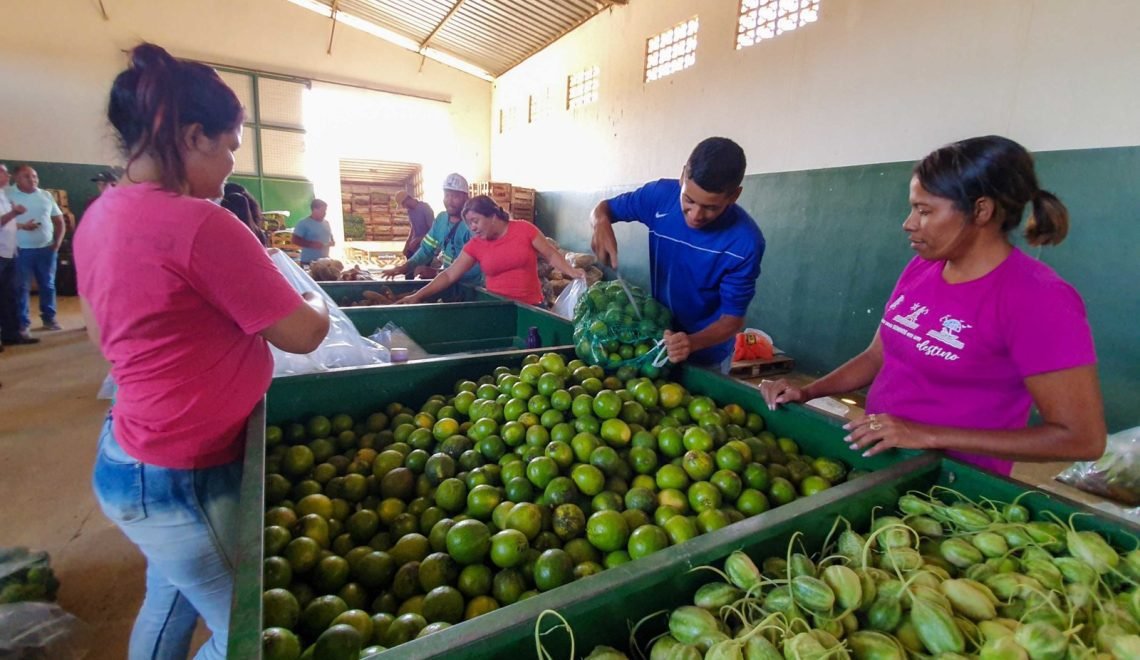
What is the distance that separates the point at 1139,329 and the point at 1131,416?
0.53 meters

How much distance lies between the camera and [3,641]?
1.78 metres

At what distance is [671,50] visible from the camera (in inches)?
277

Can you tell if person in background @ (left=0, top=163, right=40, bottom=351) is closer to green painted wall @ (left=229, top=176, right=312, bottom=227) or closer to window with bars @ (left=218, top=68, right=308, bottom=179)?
green painted wall @ (left=229, top=176, right=312, bottom=227)

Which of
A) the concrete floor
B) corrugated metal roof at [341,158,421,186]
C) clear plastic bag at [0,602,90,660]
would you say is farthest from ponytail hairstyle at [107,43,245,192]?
→ corrugated metal roof at [341,158,421,186]

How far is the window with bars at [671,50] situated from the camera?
6.61 metres

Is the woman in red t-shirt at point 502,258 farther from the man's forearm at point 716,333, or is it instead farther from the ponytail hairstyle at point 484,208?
→ the man's forearm at point 716,333

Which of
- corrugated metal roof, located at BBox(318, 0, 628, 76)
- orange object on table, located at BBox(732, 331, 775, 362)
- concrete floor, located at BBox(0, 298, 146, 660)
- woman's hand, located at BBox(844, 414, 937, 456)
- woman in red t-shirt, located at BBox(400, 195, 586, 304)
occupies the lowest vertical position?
concrete floor, located at BBox(0, 298, 146, 660)

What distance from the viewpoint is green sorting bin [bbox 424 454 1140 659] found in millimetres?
769

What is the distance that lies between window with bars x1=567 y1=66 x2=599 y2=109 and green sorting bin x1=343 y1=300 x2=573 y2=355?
6.63m

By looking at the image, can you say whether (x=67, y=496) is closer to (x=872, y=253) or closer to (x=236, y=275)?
(x=236, y=275)

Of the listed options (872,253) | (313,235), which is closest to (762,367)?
(872,253)

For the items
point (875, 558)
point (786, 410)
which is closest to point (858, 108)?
point (786, 410)

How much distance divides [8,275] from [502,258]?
6.21 meters

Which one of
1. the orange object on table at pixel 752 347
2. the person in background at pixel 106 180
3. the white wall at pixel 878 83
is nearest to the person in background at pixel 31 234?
the person in background at pixel 106 180
